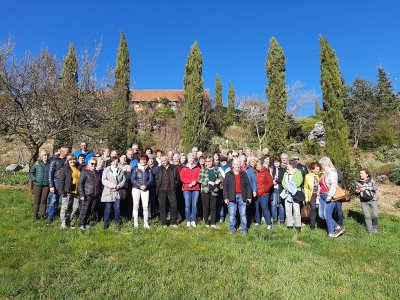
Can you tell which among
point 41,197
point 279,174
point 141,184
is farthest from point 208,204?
point 41,197

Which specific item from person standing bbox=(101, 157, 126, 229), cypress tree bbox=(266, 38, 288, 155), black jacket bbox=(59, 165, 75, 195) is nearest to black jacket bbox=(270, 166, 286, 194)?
person standing bbox=(101, 157, 126, 229)

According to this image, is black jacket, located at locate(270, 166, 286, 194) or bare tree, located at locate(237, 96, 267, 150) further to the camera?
bare tree, located at locate(237, 96, 267, 150)

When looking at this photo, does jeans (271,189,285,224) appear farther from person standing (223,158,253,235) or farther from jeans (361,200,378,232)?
jeans (361,200,378,232)

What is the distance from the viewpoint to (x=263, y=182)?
781 cm

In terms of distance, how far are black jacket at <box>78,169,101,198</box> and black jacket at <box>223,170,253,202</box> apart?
2.96 metres

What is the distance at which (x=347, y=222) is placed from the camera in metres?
8.41

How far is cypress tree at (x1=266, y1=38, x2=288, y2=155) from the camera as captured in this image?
16.6 metres

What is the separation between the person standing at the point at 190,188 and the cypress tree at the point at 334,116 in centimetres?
711

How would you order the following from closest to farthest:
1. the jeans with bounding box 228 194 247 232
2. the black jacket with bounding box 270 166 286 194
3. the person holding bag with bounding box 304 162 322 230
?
the jeans with bounding box 228 194 247 232 → the person holding bag with bounding box 304 162 322 230 → the black jacket with bounding box 270 166 286 194

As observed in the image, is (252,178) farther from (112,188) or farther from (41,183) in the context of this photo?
(41,183)

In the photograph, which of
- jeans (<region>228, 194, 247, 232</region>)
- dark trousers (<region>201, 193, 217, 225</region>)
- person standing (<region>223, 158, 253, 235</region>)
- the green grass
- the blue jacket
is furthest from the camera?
dark trousers (<region>201, 193, 217, 225</region>)

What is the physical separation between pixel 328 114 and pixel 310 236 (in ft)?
24.9

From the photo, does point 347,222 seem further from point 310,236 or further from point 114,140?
point 114,140

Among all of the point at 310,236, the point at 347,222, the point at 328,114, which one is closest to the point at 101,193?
the point at 310,236
